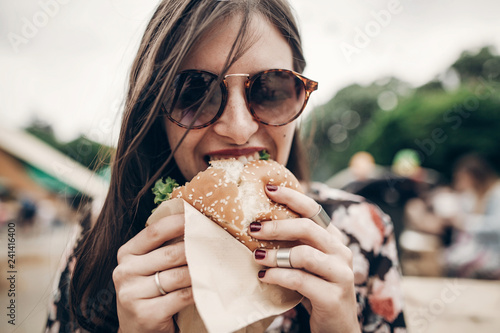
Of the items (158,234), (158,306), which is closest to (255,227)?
(158,234)

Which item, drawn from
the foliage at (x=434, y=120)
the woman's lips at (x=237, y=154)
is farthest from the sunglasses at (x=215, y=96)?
the foliage at (x=434, y=120)

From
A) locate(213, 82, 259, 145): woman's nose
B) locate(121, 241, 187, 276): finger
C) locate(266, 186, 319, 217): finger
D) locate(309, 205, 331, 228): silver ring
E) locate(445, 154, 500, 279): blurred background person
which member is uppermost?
locate(213, 82, 259, 145): woman's nose

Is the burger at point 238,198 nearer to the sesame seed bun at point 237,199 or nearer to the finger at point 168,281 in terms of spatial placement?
the sesame seed bun at point 237,199

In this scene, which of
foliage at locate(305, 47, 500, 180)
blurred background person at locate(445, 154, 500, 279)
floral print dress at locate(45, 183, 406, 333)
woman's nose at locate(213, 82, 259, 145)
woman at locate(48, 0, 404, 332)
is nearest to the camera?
woman at locate(48, 0, 404, 332)

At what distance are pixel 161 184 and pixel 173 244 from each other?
1.39 ft

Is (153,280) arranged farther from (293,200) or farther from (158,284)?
(293,200)

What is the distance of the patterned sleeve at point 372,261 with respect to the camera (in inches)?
80.6

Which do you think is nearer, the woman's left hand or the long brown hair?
the woman's left hand

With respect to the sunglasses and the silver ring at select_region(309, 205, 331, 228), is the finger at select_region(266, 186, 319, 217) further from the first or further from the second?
the sunglasses

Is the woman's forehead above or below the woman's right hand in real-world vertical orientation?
above

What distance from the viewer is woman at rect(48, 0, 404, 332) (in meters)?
1.39

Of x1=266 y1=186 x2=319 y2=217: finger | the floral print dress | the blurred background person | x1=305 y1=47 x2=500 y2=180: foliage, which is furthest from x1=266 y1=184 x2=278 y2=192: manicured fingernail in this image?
x1=305 y1=47 x2=500 y2=180: foliage

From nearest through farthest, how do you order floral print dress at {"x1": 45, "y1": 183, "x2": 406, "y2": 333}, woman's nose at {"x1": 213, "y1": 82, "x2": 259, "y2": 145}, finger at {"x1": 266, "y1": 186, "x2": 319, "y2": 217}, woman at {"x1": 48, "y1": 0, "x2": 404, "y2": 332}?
woman at {"x1": 48, "y1": 0, "x2": 404, "y2": 332}
finger at {"x1": 266, "y1": 186, "x2": 319, "y2": 217}
woman's nose at {"x1": 213, "y1": 82, "x2": 259, "y2": 145}
floral print dress at {"x1": 45, "y1": 183, "x2": 406, "y2": 333}

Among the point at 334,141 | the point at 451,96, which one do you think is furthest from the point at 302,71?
the point at 334,141
